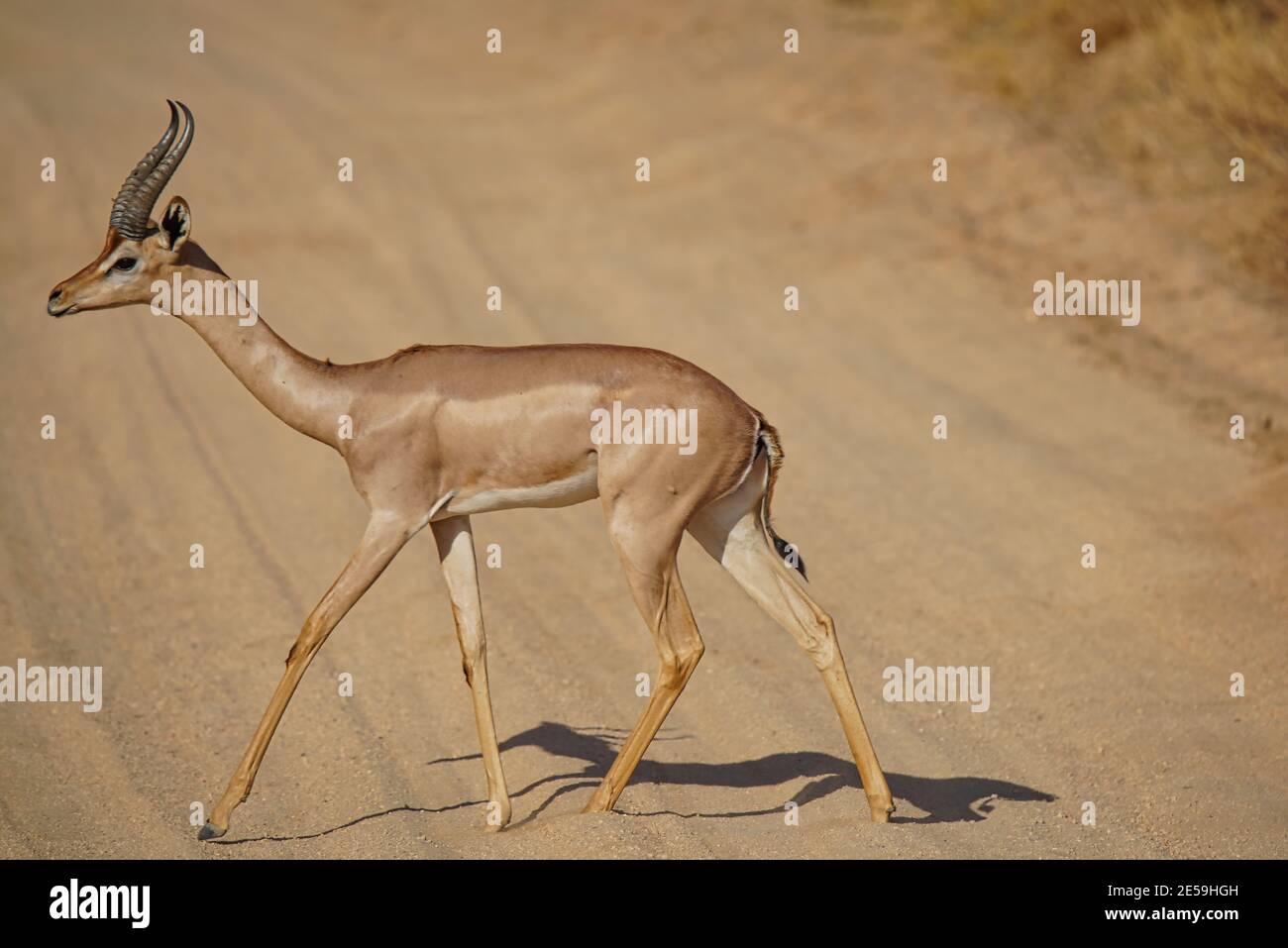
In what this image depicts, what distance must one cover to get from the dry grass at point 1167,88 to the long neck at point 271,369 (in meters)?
12.2

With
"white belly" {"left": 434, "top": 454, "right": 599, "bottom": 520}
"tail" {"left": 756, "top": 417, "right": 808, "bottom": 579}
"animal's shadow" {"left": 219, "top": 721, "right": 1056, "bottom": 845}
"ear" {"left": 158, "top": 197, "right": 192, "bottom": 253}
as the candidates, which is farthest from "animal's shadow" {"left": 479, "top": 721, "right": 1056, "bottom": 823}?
"ear" {"left": 158, "top": 197, "right": 192, "bottom": 253}

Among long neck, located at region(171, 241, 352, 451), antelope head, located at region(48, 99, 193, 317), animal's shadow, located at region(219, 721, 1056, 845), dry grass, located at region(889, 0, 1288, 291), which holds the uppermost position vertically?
dry grass, located at region(889, 0, 1288, 291)

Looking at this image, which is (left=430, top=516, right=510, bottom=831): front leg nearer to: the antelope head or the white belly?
the white belly

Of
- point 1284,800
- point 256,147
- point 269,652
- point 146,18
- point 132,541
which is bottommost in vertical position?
point 1284,800

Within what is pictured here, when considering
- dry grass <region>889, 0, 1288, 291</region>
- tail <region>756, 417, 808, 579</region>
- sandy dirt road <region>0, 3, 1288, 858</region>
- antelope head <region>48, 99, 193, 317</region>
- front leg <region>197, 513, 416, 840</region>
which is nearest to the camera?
front leg <region>197, 513, 416, 840</region>

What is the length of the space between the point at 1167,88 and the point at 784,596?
14924mm

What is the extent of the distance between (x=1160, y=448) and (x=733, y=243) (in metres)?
7.18

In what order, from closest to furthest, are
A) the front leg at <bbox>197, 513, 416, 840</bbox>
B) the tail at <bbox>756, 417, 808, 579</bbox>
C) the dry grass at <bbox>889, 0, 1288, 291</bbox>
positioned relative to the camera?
1. the front leg at <bbox>197, 513, 416, 840</bbox>
2. the tail at <bbox>756, 417, 808, 579</bbox>
3. the dry grass at <bbox>889, 0, 1288, 291</bbox>

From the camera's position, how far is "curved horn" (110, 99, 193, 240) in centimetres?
796

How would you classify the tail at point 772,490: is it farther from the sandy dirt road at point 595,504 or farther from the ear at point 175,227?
the ear at point 175,227

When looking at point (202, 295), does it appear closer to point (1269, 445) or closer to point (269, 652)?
point (269, 652)

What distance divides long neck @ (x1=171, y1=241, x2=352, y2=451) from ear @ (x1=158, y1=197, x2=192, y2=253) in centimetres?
11

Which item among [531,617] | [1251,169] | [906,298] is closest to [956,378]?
[906,298]

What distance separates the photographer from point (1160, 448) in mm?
14383
